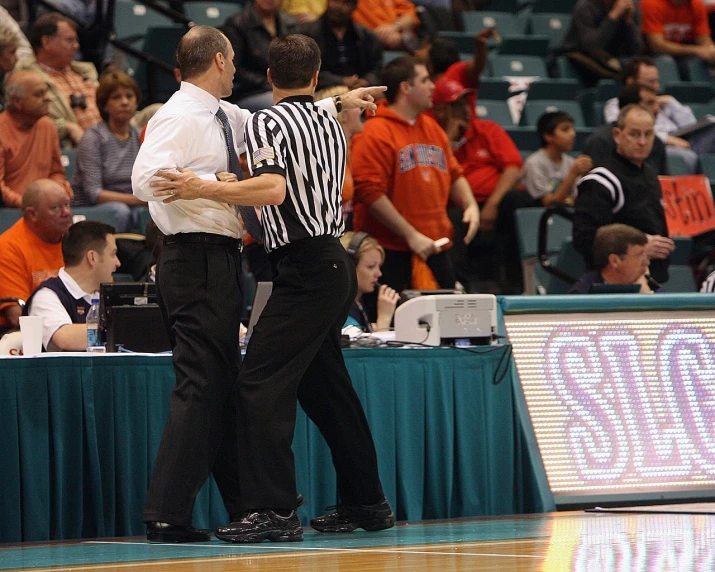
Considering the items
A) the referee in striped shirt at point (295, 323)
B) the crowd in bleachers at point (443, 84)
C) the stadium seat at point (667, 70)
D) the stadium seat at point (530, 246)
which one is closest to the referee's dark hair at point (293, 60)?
the referee in striped shirt at point (295, 323)

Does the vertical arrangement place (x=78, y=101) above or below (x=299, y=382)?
above

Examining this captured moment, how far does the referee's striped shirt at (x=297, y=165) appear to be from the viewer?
439cm

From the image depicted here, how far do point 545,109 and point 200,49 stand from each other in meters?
7.08

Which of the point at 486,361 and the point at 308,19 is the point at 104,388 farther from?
the point at 308,19

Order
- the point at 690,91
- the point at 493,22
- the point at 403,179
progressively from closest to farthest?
the point at 403,179 < the point at 690,91 < the point at 493,22

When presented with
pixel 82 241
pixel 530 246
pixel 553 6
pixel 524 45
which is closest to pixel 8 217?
pixel 82 241

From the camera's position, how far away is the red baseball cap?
889 cm

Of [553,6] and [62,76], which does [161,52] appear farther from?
[553,6]

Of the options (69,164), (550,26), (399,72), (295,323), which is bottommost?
(295,323)

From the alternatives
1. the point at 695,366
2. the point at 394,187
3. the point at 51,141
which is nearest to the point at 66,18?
the point at 51,141

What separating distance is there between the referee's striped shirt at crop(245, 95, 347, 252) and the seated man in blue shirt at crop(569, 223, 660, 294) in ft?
9.12

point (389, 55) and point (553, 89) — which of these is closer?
point (389, 55)

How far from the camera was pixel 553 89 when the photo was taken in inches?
454

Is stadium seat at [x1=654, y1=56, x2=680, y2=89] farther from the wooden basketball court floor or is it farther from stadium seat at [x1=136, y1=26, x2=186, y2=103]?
the wooden basketball court floor
